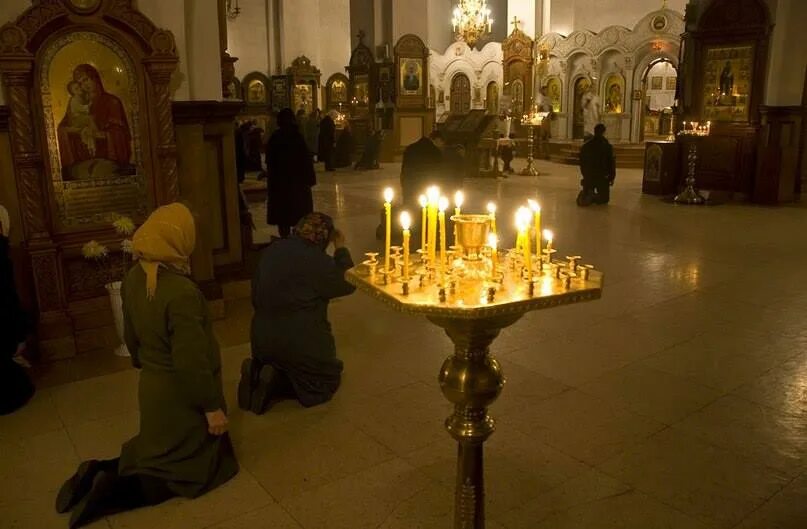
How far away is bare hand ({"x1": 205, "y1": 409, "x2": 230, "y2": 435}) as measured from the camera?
130 inches

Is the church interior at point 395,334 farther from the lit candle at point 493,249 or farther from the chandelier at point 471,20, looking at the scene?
the chandelier at point 471,20

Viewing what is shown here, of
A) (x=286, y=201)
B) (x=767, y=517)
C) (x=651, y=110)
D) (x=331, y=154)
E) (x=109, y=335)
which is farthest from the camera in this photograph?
(x=651, y=110)

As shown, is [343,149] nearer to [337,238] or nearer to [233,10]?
[233,10]

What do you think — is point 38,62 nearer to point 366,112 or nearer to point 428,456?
point 428,456

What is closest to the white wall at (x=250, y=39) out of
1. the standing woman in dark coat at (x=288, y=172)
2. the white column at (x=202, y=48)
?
the standing woman in dark coat at (x=288, y=172)

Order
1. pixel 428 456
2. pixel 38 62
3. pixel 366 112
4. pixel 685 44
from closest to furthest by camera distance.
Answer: pixel 428 456 < pixel 38 62 < pixel 685 44 < pixel 366 112

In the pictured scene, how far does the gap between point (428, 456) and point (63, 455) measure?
1.92m

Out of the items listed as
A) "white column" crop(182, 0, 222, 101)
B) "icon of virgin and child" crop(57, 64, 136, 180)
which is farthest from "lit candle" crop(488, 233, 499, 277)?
"white column" crop(182, 0, 222, 101)

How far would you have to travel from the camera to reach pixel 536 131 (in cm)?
2230

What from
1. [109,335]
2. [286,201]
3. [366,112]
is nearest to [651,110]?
[366,112]

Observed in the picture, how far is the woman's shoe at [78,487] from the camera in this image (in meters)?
3.32

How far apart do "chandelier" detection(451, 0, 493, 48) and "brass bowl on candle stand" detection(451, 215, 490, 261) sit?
76.4 feet

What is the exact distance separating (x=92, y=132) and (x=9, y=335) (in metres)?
1.85

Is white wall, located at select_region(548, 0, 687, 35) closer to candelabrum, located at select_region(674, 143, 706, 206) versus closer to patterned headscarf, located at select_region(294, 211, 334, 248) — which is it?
candelabrum, located at select_region(674, 143, 706, 206)
